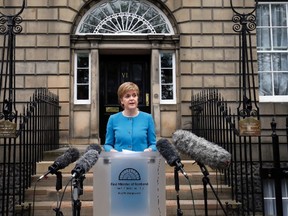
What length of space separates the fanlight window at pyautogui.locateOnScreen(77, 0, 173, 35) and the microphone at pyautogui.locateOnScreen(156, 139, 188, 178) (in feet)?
23.1

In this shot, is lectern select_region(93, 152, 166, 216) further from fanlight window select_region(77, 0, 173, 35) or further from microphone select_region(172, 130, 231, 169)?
fanlight window select_region(77, 0, 173, 35)

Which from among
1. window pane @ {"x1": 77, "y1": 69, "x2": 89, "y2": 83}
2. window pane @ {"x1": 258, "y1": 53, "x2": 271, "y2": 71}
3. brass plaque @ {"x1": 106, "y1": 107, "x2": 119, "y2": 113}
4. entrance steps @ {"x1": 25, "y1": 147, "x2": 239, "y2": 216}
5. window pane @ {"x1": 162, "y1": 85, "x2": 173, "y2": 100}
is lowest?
entrance steps @ {"x1": 25, "y1": 147, "x2": 239, "y2": 216}

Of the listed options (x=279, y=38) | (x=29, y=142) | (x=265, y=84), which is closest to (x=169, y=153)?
(x=29, y=142)

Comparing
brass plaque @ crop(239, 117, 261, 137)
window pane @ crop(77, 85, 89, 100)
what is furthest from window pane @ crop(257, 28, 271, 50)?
brass plaque @ crop(239, 117, 261, 137)

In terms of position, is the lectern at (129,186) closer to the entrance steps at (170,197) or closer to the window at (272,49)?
the entrance steps at (170,197)

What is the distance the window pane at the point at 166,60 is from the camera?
33.2 feet

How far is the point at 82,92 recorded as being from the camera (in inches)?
391

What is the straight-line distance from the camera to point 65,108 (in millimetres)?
9539

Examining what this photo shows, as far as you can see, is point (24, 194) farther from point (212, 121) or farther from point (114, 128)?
point (212, 121)

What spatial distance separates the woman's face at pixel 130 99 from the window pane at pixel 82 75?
631 cm

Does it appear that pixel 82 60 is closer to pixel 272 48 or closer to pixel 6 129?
pixel 6 129

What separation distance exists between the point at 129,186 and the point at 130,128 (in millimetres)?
690

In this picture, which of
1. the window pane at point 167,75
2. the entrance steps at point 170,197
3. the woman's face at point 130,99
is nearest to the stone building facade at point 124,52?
the window pane at point 167,75

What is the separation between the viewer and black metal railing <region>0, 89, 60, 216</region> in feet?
20.5
